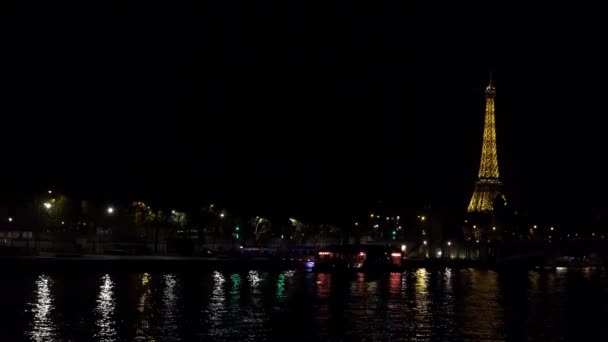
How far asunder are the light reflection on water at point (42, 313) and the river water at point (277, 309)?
4cm

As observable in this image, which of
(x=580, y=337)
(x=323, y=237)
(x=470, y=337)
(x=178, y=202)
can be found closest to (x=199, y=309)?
(x=470, y=337)

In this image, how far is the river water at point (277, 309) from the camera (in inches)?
1516

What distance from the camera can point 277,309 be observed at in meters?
48.1

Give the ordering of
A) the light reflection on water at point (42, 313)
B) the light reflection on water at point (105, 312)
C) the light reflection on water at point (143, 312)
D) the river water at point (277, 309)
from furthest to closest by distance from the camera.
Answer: the river water at point (277, 309), the light reflection on water at point (143, 312), the light reflection on water at point (105, 312), the light reflection on water at point (42, 313)

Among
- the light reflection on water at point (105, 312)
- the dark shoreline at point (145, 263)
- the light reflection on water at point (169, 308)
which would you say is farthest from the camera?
the dark shoreline at point (145, 263)

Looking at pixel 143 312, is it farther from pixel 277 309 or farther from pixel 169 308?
pixel 277 309

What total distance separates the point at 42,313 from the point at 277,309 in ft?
40.5

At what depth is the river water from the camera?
126ft

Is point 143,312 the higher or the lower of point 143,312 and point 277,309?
the higher

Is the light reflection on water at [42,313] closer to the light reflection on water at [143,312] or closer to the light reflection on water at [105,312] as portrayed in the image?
the light reflection on water at [105,312]

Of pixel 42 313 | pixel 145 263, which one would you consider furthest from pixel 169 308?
pixel 145 263

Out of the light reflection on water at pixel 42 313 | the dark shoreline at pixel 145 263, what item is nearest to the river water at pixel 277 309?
the light reflection on water at pixel 42 313

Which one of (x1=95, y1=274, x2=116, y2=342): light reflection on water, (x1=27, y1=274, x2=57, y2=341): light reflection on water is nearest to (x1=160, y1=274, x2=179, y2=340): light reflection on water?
(x1=95, y1=274, x2=116, y2=342): light reflection on water

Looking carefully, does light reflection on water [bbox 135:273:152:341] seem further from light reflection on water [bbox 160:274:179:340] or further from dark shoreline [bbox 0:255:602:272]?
dark shoreline [bbox 0:255:602:272]
